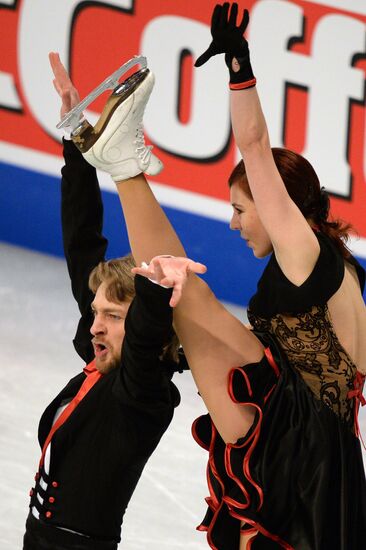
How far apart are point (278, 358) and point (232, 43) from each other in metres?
Result: 0.69

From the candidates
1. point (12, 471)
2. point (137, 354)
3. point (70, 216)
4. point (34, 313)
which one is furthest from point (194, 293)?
point (34, 313)

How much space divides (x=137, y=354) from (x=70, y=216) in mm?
602

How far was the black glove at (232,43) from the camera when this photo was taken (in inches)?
103

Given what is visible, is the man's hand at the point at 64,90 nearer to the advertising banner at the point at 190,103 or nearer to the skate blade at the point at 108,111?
the skate blade at the point at 108,111

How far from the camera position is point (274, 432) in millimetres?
2846

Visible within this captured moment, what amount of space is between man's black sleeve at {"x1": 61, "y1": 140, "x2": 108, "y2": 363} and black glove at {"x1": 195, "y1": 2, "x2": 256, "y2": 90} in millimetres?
521

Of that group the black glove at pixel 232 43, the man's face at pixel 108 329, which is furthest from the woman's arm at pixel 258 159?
the man's face at pixel 108 329

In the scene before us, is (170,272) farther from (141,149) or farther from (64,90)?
(64,90)

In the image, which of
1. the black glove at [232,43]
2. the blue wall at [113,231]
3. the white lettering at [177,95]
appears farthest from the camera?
the blue wall at [113,231]

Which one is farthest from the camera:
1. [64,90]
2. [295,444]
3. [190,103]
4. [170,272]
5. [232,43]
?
[190,103]

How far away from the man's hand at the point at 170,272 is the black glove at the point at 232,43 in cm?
40

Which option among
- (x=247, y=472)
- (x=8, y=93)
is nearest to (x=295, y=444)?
(x=247, y=472)

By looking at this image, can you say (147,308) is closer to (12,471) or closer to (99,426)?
(99,426)

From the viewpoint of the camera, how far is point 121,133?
2779mm
